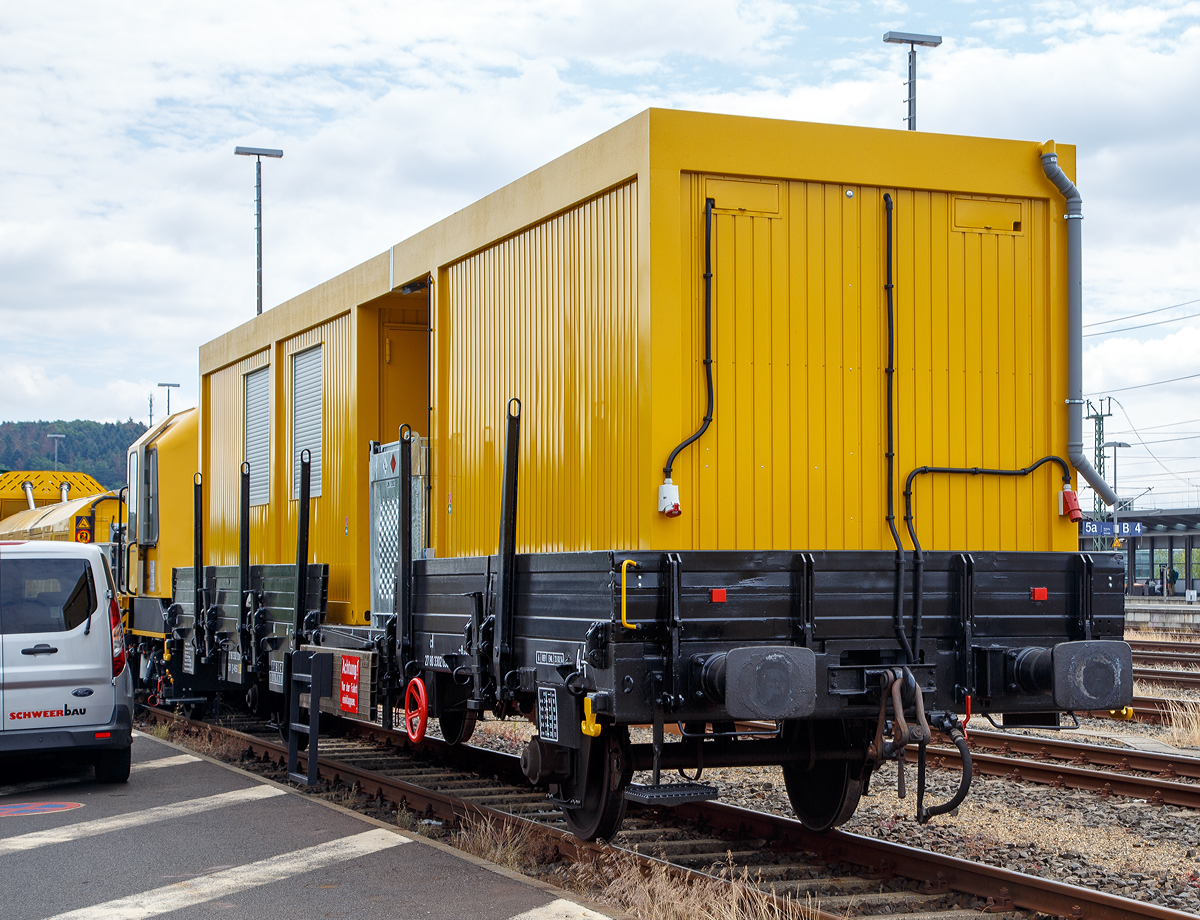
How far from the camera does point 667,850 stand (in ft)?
23.5

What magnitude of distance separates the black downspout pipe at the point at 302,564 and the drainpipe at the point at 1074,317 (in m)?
5.91

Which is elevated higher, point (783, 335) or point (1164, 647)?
point (783, 335)

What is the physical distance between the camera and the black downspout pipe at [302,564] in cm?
1020

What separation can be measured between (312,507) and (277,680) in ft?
5.19

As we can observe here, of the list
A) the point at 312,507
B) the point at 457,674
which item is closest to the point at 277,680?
the point at 312,507

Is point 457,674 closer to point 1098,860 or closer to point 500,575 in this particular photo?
point 500,575

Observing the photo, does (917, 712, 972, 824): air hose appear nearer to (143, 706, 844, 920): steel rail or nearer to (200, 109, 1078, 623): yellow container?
(143, 706, 844, 920): steel rail

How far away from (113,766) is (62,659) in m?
0.93

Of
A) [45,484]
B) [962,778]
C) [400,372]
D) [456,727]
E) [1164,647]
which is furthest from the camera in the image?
[45,484]

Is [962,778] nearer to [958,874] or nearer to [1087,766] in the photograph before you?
[958,874]

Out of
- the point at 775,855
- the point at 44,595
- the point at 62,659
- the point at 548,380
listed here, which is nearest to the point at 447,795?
the point at 775,855

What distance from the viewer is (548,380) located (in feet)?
24.0

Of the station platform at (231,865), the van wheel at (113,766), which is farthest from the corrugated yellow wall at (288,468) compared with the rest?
the station platform at (231,865)

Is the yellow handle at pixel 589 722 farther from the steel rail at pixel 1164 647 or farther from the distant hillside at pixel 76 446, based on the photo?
the distant hillside at pixel 76 446
